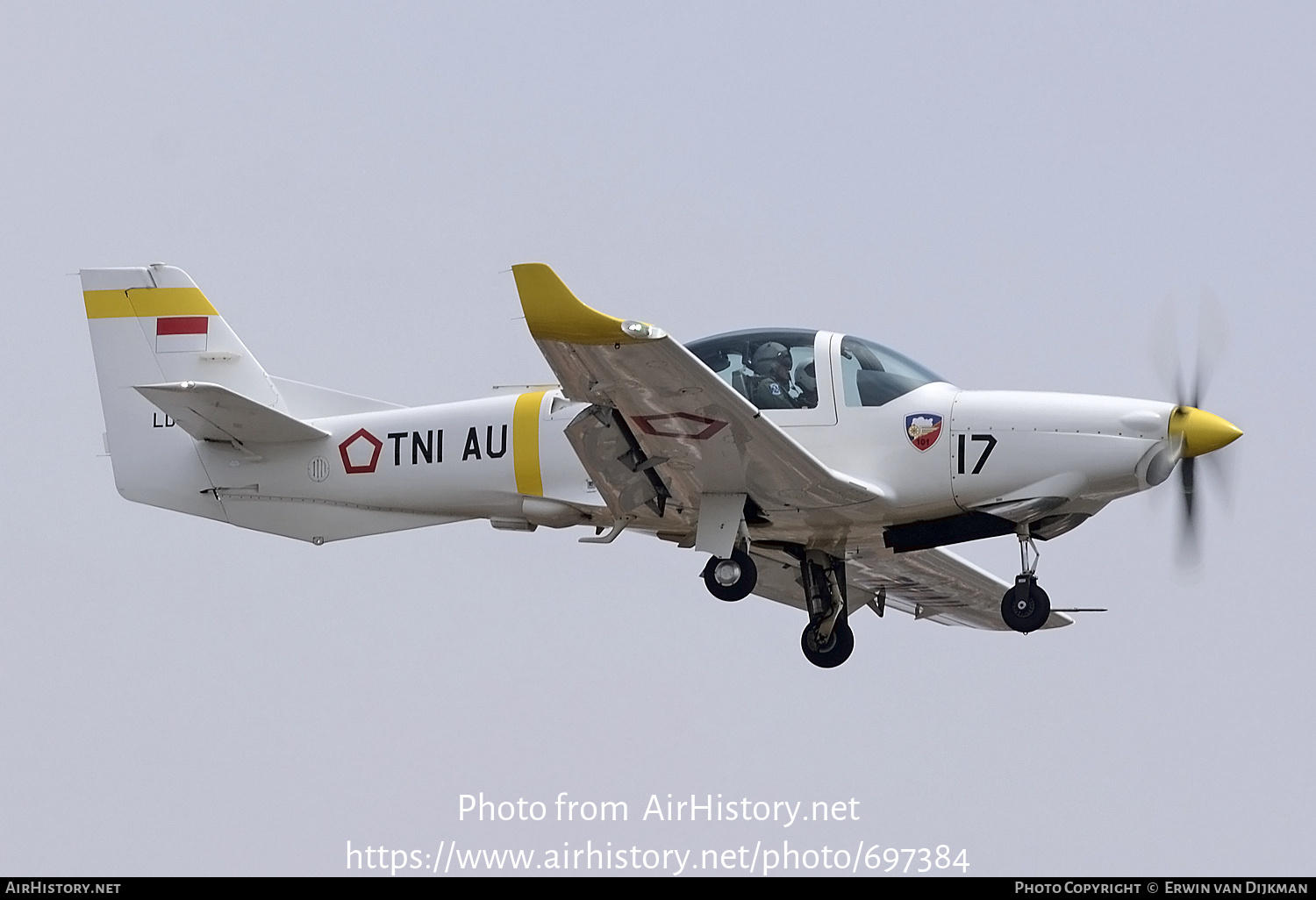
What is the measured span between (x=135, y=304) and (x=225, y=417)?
2.50m

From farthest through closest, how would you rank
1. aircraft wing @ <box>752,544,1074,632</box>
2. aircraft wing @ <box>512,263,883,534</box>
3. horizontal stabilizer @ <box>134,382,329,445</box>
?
aircraft wing @ <box>752,544,1074,632</box>
horizontal stabilizer @ <box>134,382,329,445</box>
aircraft wing @ <box>512,263,883,534</box>

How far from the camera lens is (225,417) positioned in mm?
18312

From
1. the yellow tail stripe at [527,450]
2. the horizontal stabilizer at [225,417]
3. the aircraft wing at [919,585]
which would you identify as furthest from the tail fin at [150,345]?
the aircraft wing at [919,585]

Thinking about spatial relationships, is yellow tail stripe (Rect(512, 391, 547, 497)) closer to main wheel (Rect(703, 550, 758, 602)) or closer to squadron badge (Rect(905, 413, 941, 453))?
main wheel (Rect(703, 550, 758, 602))

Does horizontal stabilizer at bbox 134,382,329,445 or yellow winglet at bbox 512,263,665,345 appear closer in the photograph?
yellow winglet at bbox 512,263,665,345

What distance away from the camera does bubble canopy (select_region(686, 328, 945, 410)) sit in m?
16.3

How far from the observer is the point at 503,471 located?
1753 centimetres

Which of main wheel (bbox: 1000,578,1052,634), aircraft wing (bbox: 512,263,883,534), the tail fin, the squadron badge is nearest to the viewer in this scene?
aircraft wing (bbox: 512,263,883,534)

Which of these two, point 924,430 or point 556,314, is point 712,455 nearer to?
point 924,430

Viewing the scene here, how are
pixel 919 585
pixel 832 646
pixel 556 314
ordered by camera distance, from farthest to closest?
pixel 919 585 → pixel 832 646 → pixel 556 314

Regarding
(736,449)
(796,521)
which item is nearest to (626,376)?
(736,449)

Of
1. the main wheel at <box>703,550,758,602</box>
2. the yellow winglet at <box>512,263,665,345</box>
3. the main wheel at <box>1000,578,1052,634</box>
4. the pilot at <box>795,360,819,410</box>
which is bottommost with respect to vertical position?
the main wheel at <box>1000,578,1052,634</box>

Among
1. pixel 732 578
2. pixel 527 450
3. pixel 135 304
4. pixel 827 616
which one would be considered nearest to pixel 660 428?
pixel 732 578

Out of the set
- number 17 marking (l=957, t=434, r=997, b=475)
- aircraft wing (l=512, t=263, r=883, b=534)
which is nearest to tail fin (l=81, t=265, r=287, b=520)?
aircraft wing (l=512, t=263, r=883, b=534)
